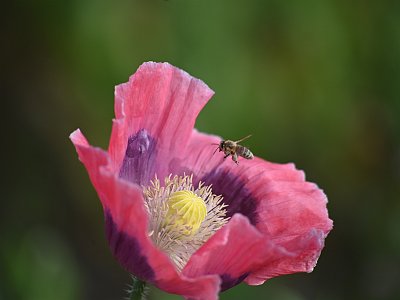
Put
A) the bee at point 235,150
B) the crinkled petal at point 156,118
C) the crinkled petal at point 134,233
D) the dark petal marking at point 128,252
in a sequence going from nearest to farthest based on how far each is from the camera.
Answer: the crinkled petal at point 134,233, the dark petal marking at point 128,252, the crinkled petal at point 156,118, the bee at point 235,150

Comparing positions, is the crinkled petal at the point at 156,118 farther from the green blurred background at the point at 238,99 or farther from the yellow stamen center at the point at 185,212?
the green blurred background at the point at 238,99

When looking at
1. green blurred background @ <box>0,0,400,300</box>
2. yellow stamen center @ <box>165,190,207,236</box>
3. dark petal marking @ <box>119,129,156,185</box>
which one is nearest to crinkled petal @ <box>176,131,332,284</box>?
dark petal marking @ <box>119,129,156,185</box>

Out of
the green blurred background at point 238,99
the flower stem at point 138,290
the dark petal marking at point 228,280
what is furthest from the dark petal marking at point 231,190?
the green blurred background at point 238,99

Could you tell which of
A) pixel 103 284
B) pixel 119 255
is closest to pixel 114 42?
pixel 103 284

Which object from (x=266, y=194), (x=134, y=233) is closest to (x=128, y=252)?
(x=134, y=233)

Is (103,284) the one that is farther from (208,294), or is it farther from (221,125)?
(208,294)
